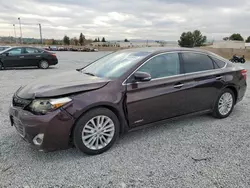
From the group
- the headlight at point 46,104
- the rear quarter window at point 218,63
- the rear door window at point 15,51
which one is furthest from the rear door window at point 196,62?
the rear door window at point 15,51

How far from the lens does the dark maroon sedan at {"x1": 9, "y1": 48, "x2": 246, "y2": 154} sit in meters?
2.66

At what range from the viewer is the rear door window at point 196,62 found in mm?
3756

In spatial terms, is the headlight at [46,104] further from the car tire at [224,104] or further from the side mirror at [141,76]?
the car tire at [224,104]

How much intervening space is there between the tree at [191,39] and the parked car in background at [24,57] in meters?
73.7

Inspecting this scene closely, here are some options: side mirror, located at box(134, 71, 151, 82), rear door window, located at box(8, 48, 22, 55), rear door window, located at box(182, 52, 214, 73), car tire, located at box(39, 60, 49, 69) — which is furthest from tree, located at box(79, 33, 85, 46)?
side mirror, located at box(134, 71, 151, 82)

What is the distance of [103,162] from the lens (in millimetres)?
2764

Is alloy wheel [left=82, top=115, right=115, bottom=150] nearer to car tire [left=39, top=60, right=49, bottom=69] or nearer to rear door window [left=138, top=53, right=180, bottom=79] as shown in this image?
rear door window [left=138, top=53, right=180, bottom=79]

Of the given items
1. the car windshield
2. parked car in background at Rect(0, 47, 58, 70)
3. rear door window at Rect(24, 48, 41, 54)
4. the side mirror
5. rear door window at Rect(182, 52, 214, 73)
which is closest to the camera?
the side mirror

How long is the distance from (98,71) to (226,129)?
2.50 m

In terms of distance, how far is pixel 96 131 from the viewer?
289 cm

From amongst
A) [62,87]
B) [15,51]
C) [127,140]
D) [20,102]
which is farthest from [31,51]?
[127,140]

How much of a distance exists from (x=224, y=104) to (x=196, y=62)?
112 centimetres

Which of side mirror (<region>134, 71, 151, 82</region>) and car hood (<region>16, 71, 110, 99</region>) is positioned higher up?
side mirror (<region>134, 71, 151, 82</region>)

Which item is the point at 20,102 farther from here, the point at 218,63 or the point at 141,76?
the point at 218,63
